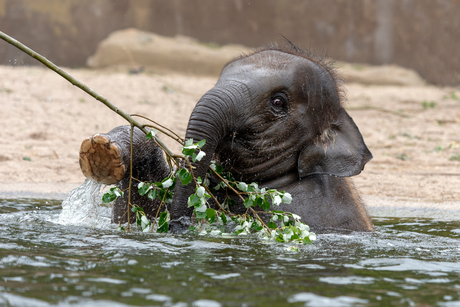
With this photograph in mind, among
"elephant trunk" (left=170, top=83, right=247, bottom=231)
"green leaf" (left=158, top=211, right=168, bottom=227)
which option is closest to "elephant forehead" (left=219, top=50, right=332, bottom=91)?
"elephant trunk" (left=170, top=83, right=247, bottom=231)

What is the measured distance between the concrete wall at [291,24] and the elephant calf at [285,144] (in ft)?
34.9

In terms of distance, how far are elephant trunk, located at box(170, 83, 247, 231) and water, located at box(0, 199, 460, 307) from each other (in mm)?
180

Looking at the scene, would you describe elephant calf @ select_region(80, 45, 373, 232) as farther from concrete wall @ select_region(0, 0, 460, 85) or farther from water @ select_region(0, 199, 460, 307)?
concrete wall @ select_region(0, 0, 460, 85)

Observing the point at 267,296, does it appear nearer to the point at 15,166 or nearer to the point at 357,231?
the point at 357,231

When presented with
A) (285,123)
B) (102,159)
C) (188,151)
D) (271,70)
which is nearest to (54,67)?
(102,159)

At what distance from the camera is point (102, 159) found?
4.12 meters

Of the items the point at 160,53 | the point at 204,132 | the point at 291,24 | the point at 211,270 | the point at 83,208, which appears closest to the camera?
the point at 211,270

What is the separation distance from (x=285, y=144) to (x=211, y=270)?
1.66 metres

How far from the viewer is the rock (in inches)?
576

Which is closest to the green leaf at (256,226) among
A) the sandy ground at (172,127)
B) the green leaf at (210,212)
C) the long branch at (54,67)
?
the green leaf at (210,212)

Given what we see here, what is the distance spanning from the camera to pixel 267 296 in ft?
8.43

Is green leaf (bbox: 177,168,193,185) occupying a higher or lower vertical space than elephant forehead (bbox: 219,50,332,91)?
lower

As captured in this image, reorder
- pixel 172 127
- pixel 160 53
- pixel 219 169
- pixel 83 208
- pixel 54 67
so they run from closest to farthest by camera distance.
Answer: pixel 54 67
pixel 219 169
pixel 83 208
pixel 172 127
pixel 160 53

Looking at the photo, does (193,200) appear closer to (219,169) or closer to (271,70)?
(219,169)
